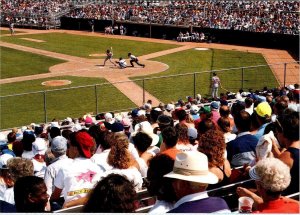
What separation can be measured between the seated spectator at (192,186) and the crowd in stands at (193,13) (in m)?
35.2

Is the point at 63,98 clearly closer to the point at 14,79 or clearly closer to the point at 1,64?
the point at 14,79

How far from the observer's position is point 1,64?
3297 centimetres

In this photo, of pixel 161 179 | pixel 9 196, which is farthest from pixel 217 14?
pixel 161 179

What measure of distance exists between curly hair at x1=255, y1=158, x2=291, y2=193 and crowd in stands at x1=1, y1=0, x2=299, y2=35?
3481 centimetres

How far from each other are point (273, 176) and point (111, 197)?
1735 mm

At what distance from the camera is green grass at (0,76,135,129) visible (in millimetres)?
19953

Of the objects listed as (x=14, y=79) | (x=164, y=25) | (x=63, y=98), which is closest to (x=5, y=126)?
(x=63, y=98)

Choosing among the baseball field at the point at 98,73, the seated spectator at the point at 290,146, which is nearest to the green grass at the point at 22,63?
the baseball field at the point at 98,73

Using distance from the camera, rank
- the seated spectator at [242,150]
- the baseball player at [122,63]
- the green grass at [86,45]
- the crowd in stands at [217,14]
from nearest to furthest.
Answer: the seated spectator at [242,150], the baseball player at [122,63], the green grass at [86,45], the crowd in stands at [217,14]

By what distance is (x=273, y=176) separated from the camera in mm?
4590

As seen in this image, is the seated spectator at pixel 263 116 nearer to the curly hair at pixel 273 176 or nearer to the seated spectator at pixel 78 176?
the seated spectator at pixel 78 176

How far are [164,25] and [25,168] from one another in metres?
40.8

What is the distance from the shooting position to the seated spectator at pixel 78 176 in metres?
6.05

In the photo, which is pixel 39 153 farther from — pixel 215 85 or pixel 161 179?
pixel 215 85
